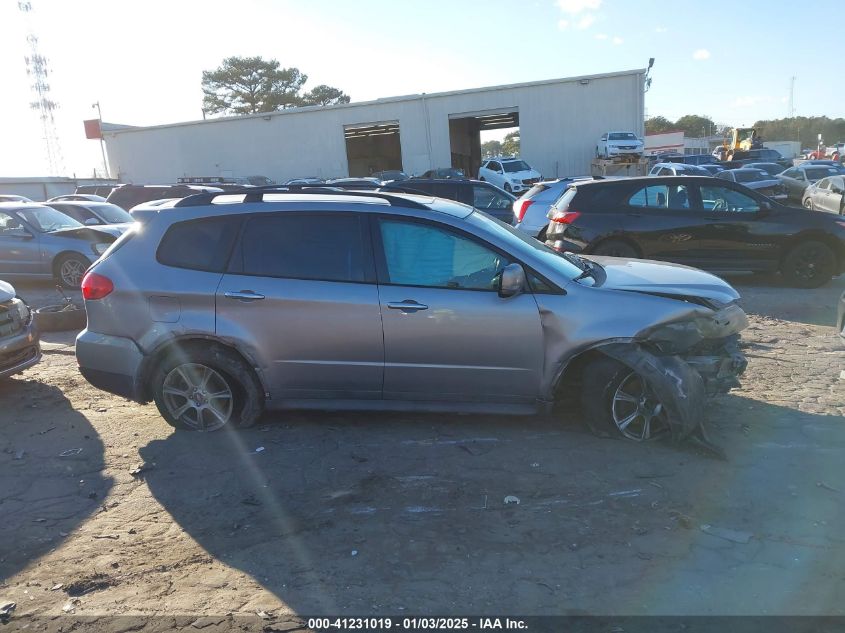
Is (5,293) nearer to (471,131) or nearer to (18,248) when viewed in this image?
(18,248)

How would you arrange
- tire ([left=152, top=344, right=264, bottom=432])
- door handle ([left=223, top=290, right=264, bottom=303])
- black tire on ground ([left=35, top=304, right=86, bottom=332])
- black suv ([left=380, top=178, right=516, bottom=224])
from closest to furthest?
door handle ([left=223, top=290, right=264, bottom=303]) → tire ([left=152, top=344, right=264, bottom=432]) → black tire on ground ([left=35, top=304, right=86, bottom=332]) → black suv ([left=380, top=178, right=516, bottom=224])

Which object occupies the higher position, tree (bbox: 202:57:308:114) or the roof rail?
tree (bbox: 202:57:308:114)

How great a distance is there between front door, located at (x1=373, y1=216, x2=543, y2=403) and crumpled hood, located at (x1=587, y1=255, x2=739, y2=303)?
0.78m

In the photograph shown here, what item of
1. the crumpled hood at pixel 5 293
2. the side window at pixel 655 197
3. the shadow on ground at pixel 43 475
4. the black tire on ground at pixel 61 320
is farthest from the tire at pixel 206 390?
the side window at pixel 655 197

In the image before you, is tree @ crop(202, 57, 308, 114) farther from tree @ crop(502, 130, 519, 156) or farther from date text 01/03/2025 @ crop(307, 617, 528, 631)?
date text 01/03/2025 @ crop(307, 617, 528, 631)

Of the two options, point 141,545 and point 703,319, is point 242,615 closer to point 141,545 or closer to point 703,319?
point 141,545

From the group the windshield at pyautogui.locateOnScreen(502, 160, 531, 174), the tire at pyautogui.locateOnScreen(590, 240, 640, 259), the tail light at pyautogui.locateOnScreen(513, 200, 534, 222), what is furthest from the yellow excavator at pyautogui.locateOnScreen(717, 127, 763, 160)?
the tire at pyautogui.locateOnScreen(590, 240, 640, 259)

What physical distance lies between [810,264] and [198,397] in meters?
9.14

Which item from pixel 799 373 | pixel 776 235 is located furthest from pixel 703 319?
pixel 776 235

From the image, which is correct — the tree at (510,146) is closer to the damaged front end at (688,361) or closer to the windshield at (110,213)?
the windshield at (110,213)

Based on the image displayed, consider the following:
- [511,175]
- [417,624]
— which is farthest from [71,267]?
[511,175]

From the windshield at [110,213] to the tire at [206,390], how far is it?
33.3ft

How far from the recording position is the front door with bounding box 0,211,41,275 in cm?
1146

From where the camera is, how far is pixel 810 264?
9.71m
